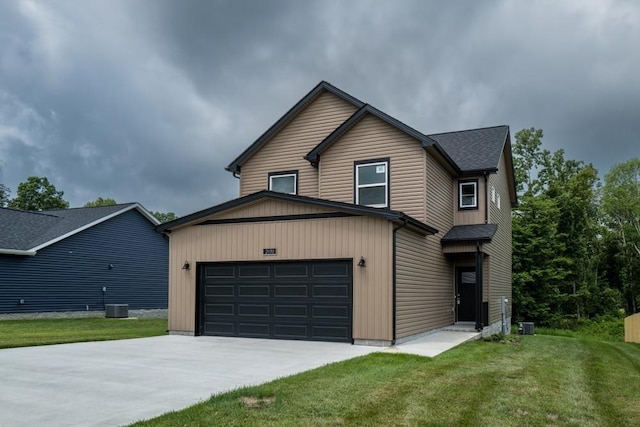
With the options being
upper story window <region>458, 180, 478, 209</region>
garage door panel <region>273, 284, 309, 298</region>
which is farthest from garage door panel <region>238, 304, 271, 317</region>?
upper story window <region>458, 180, 478, 209</region>

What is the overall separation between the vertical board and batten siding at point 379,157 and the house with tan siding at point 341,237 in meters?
0.03

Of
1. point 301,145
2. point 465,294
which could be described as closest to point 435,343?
point 465,294

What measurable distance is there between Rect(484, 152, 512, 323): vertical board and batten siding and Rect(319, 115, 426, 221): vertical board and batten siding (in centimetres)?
418

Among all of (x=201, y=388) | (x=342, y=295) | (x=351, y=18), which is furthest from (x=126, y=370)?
(x=351, y=18)

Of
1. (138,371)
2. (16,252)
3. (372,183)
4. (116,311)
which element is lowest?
(116,311)

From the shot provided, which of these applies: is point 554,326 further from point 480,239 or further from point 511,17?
point 511,17

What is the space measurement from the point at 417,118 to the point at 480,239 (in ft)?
51.7

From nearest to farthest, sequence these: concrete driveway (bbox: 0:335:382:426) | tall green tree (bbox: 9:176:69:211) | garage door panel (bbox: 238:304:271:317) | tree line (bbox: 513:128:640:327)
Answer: concrete driveway (bbox: 0:335:382:426), garage door panel (bbox: 238:304:271:317), tree line (bbox: 513:128:640:327), tall green tree (bbox: 9:176:69:211)

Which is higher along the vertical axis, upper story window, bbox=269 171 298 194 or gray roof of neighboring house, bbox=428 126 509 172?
gray roof of neighboring house, bbox=428 126 509 172

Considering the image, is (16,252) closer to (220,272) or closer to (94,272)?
(94,272)

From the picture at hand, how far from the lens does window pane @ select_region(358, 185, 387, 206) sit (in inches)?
623

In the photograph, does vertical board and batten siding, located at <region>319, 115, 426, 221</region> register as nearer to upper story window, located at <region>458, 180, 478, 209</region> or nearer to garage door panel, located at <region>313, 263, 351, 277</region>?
garage door panel, located at <region>313, 263, 351, 277</region>

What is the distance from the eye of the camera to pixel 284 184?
18281 millimetres

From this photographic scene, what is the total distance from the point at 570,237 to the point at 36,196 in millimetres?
44129
